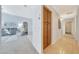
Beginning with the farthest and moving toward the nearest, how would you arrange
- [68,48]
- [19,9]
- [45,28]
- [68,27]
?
[45,28]
[68,48]
[68,27]
[19,9]

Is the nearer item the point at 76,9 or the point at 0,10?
the point at 0,10

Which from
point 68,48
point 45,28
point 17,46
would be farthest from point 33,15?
point 68,48

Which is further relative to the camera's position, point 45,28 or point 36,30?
point 45,28

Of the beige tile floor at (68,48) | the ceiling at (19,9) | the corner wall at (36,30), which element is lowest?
the beige tile floor at (68,48)

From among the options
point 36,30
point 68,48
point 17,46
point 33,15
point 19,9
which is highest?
point 19,9

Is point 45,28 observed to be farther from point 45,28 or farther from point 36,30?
point 36,30

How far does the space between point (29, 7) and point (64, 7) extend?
90 centimetres

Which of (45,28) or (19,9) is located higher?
(19,9)

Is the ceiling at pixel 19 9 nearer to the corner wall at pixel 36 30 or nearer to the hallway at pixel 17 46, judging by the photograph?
the corner wall at pixel 36 30

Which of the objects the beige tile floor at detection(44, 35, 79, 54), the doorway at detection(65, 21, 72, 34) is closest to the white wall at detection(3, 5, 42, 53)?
the beige tile floor at detection(44, 35, 79, 54)

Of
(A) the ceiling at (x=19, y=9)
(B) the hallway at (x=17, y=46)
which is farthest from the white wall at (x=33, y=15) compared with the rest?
(B) the hallway at (x=17, y=46)
